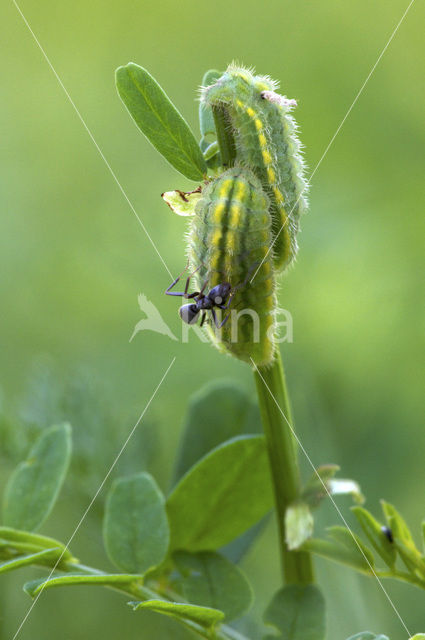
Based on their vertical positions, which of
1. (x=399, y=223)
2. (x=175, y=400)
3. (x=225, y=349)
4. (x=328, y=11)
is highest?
(x=328, y=11)

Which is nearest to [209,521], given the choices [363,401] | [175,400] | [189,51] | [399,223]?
[363,401]

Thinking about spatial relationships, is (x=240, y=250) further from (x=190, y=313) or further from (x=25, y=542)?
(x=25, y=542)

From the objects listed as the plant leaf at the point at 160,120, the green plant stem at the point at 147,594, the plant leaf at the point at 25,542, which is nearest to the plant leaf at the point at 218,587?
the green plant stem at the point at 147,594

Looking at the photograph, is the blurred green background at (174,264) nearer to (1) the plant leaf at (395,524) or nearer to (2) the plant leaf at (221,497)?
(2) the plant leaf at (221,497)

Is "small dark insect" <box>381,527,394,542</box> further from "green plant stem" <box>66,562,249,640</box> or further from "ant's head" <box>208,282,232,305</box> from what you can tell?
"ant's head" <box>208,282,232,305</box>

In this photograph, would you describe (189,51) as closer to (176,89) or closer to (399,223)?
(176,89)
